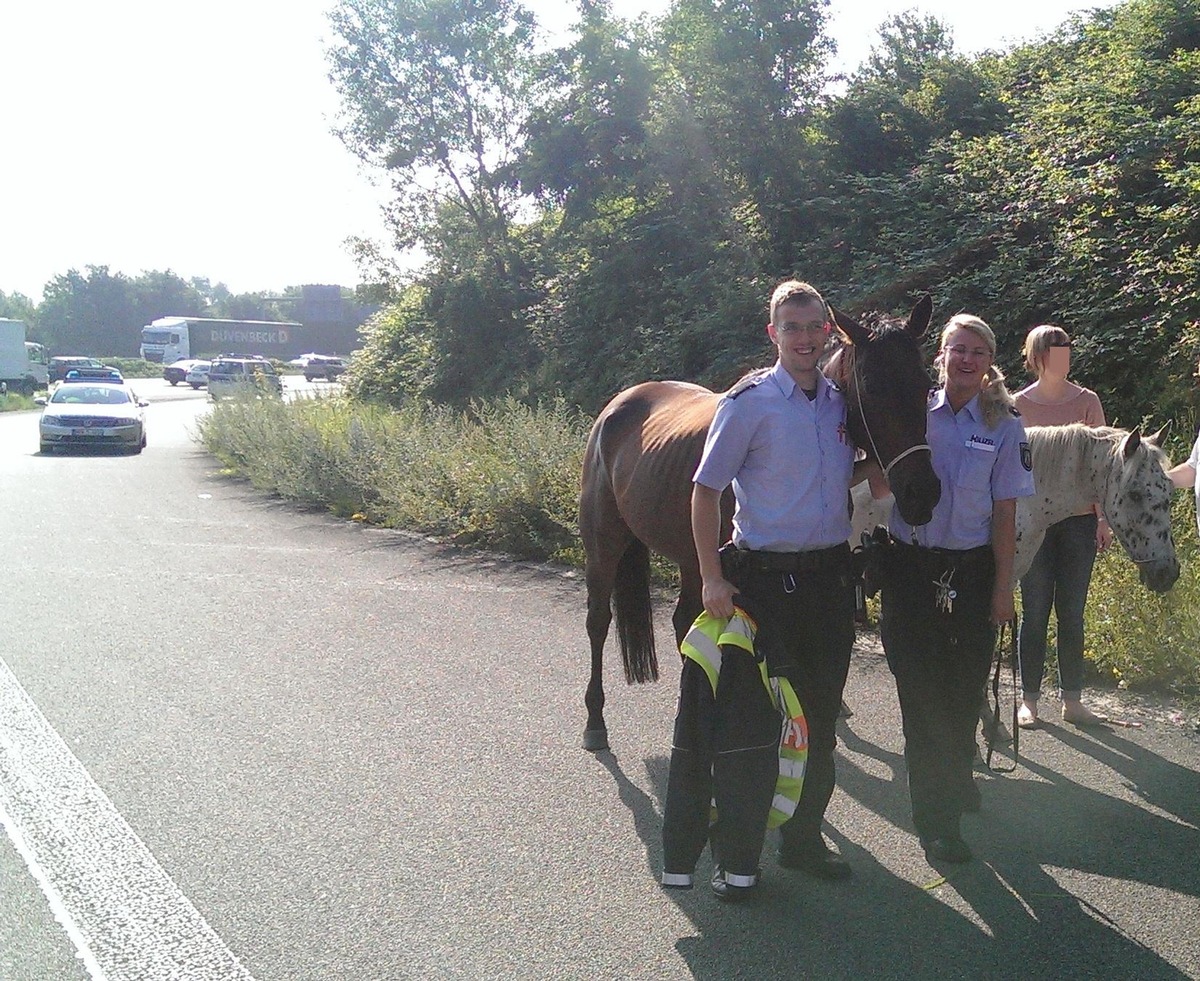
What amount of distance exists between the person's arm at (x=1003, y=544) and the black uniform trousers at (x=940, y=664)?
47mm

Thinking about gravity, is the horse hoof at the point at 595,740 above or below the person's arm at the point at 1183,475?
below

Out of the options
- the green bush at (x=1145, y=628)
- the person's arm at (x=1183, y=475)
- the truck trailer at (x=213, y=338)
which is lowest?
the green bush at (x=1145, y=628)

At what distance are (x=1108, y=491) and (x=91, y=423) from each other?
22046 millimetres

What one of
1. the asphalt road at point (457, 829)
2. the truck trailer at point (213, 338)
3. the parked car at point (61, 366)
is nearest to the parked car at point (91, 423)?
the asphalt road at point (457, 829)

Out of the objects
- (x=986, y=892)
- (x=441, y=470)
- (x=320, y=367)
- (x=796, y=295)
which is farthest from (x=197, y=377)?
(x=986, y=892)

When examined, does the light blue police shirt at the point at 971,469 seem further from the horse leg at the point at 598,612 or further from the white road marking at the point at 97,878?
the white road marking at the point at 97,878

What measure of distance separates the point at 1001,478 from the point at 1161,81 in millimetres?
10082

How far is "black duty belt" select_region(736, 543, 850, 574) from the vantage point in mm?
3529

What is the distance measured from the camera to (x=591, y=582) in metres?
5.75

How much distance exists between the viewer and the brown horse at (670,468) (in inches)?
139

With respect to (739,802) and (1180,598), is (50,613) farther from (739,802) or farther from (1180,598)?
(1180,598)

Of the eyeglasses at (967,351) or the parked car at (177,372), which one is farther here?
the parked car at (177,372)

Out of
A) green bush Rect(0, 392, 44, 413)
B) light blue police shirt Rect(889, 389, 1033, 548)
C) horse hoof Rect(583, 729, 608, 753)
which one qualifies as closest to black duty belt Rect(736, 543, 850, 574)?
light blue police shirt Rect(889, 389, 1033, 548)

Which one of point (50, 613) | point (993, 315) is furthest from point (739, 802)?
point (993, 315)
